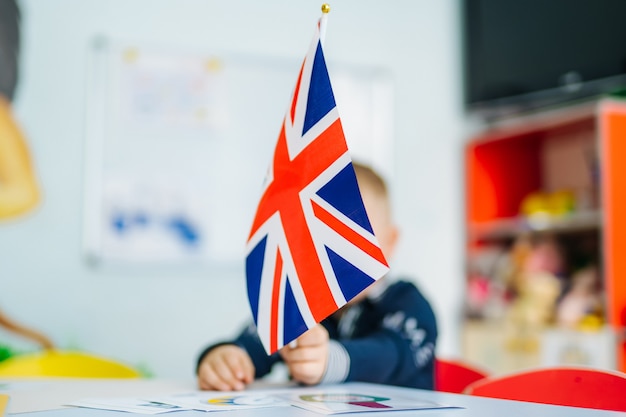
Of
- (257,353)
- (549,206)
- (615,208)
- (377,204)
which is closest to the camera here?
(257,353)

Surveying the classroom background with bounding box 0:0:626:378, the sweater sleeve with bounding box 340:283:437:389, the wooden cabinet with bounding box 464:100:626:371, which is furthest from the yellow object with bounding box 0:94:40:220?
the wooden cabinet with bounding box 464:100:626:371

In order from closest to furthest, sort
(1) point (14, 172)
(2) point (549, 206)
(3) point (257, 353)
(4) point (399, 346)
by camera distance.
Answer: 1. (4) point (399, 346)
2. (3) point (257, 353)
3. (1) point (14, 172)
4. (2) point (549, 206)

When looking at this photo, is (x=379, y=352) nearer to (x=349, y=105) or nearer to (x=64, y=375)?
(x=64, y=375)

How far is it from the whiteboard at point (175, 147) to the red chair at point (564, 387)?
170cm

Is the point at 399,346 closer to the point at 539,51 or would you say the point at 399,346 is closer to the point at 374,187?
the point at 374,187

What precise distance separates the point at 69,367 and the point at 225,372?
56cm

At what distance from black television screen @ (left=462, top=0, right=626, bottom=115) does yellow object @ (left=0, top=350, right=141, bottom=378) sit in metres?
1.81

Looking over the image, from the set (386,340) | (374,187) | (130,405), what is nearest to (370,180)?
(374,187)

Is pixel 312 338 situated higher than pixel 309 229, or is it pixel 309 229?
pixel 309 229

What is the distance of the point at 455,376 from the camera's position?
1504 millimetres

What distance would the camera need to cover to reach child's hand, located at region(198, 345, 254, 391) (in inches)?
41.6

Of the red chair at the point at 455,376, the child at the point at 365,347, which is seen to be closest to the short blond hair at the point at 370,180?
the child at the point at 365,347

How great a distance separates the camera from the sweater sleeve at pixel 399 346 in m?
1.14

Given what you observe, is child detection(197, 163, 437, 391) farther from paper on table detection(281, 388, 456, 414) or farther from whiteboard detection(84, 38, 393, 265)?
whiteboard detection(84, 38, 393, 265)
